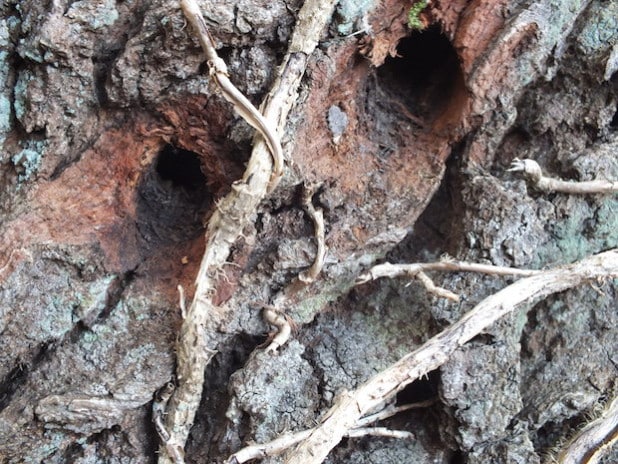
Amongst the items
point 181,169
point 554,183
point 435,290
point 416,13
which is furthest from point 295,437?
point 416,13

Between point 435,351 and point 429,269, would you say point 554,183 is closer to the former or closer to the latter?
point 429,269

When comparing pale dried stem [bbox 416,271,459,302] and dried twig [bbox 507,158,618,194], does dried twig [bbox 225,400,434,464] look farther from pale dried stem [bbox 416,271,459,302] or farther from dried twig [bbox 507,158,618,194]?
dried twig [bbox 507,158,618,194]

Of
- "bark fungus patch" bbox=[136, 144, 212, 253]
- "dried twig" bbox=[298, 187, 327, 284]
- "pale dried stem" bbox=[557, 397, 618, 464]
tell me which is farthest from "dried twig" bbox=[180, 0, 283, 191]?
"pale dried stem" bbox=[557, 397, 618, 464]

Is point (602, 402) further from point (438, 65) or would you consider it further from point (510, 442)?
point (438, 65)

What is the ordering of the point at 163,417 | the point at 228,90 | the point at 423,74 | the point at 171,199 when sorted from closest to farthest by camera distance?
the point at 228,90
the point at 163,417
the point at 171,199
the point at 423,74

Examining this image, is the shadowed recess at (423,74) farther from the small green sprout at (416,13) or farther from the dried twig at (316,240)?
the dried twig at (316,240)

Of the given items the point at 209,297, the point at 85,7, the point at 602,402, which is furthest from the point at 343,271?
the point at 85,7
